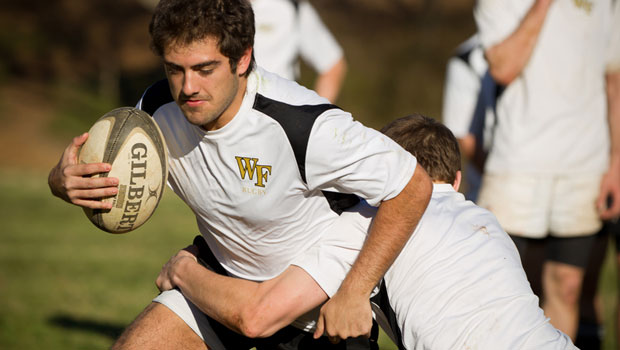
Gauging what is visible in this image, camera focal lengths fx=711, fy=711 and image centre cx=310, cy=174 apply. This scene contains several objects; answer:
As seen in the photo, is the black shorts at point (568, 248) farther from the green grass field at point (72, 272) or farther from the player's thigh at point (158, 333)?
the player's thigh at point (158, 333)

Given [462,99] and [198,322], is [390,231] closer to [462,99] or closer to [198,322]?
[198,322]

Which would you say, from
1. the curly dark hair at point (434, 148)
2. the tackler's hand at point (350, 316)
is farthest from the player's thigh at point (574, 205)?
the tackler's hand at point (350, 316)

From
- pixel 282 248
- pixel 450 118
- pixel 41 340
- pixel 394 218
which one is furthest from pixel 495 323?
pixel 41 340

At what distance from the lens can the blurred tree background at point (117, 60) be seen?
852 inches

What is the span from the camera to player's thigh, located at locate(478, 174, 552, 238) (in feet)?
14.1

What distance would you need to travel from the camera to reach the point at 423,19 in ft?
77.3

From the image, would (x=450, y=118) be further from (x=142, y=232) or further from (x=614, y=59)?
(x=142, y=232)

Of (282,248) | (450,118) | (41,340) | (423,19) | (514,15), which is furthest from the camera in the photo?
(423,19)

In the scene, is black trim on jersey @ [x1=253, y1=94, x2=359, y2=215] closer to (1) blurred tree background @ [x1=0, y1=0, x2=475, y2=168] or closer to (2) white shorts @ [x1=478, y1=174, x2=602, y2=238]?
(2) white shorts @ [x1=478, y1=174, x2=602, y2=238]

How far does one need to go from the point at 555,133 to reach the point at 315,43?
2.36 m

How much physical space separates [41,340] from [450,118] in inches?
146

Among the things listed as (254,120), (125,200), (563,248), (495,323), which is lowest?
(563,248)

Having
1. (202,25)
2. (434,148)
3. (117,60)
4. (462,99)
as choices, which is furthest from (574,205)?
(117,60)

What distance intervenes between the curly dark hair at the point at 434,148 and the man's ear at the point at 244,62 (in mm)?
722
